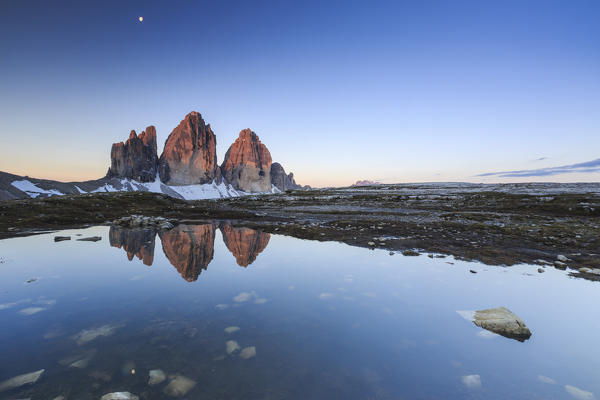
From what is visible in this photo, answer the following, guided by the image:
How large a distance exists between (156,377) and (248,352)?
1.50m

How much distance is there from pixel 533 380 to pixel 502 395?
2.72 feet

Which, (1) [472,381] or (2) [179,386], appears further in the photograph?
(1) [472,381]

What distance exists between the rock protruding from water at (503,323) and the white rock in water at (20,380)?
847cm

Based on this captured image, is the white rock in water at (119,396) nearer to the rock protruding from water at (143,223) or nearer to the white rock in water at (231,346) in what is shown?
the white rock in water at (231,346)

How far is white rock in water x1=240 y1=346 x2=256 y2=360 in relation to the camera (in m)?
4.48

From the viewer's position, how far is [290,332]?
211 inches

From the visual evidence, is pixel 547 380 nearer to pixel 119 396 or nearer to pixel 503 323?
pixel 503 323

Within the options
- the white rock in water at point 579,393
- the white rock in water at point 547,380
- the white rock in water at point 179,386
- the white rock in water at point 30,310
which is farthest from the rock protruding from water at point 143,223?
the white rock in water at point 579,393

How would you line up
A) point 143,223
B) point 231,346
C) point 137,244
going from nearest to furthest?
point 231,346 → point 137,244 → point 143,223

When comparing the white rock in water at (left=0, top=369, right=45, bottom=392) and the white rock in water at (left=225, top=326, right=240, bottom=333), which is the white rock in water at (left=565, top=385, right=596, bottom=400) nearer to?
the white rock in water at (left=225, top=326, right=240, bottom=333)

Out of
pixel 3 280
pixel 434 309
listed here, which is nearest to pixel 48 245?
pixel 3 280

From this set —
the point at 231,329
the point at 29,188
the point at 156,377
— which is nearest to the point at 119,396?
the point at 156,377

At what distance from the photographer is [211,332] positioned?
5258mm

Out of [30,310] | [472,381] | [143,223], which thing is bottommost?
[472,381]
